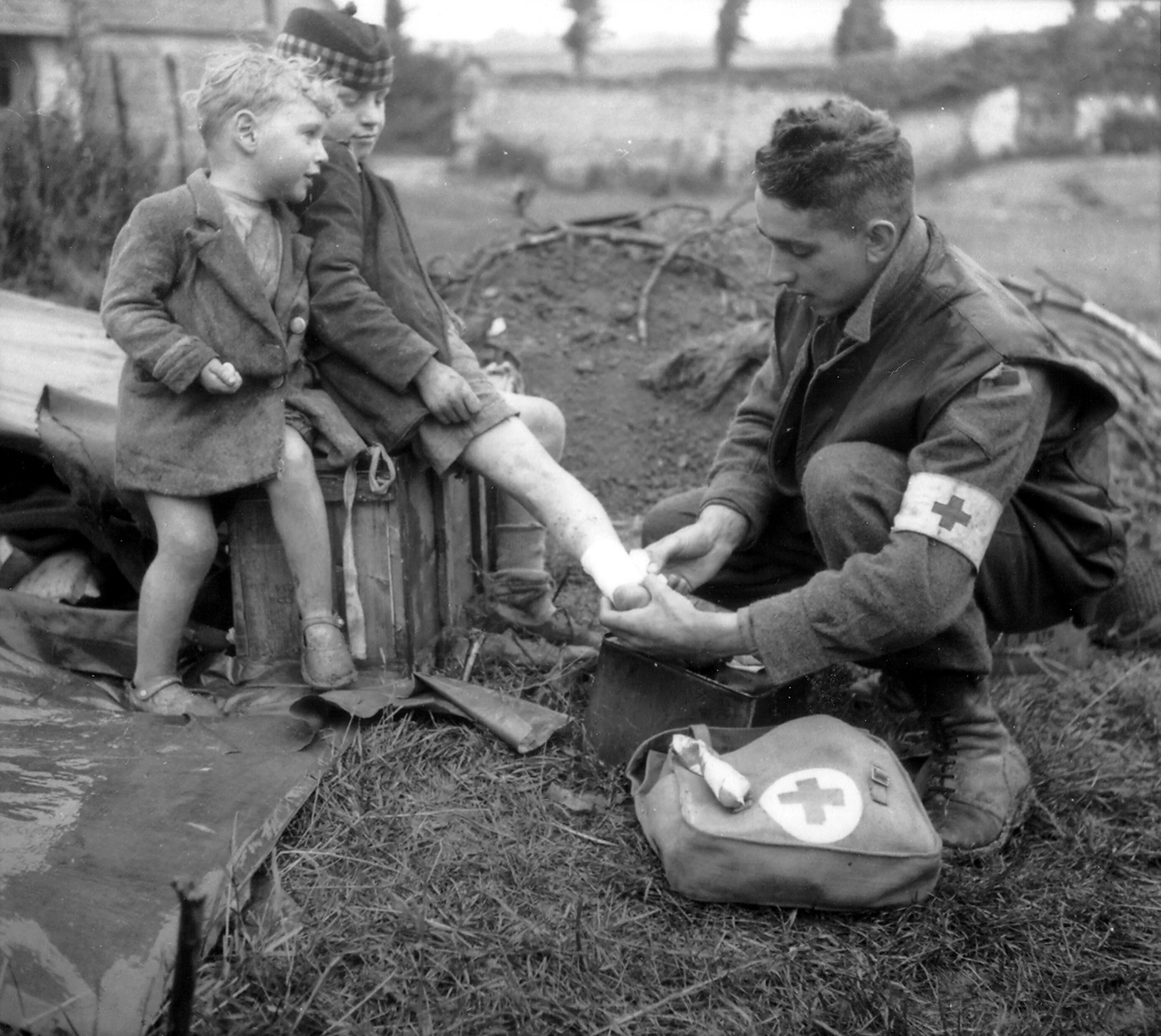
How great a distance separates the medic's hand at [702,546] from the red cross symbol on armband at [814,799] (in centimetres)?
A: 66

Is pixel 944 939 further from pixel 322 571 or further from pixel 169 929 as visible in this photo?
pixel 322 571

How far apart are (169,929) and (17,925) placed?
25cm

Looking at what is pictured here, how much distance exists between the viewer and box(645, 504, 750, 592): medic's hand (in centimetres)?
285

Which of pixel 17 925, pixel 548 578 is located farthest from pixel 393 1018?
pixel 548 578

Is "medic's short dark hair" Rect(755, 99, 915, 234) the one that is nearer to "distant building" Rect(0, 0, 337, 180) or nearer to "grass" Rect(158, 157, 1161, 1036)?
"grass" Rect(158, 157, 1161, 1036)

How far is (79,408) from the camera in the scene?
3367mm

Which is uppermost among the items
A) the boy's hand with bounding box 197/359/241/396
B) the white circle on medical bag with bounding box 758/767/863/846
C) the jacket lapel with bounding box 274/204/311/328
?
the jacket lapel with bounding box 274/204/311/328

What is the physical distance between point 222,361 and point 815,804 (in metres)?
1.62

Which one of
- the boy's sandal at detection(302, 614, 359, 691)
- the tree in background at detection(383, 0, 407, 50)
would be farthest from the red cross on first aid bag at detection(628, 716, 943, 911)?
the tree in background at detection(383, 0, 407, 50)

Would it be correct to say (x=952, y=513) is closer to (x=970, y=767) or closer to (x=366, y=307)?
(x=970, y=767)

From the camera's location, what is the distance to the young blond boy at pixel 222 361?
2.74 metres

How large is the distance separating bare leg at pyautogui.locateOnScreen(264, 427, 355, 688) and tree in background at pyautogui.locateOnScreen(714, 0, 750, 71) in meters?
7.44

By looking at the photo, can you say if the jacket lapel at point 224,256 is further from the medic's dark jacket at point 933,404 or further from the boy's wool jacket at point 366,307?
the medic's dark jacket at point 933,404

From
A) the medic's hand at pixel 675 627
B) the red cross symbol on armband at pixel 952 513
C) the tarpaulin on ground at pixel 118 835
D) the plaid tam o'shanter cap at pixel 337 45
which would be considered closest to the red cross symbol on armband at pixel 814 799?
the medic's hand at pixel 675 627
